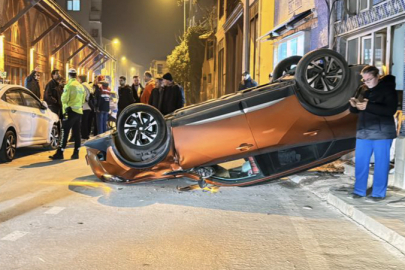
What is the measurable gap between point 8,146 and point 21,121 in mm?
704

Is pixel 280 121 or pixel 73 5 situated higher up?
pixel 73 5

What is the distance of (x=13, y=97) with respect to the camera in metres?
9.80

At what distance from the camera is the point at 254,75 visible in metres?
19.7

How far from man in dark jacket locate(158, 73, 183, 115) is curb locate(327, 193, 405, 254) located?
16.9 ft

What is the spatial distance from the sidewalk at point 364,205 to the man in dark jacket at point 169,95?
12.4 feet

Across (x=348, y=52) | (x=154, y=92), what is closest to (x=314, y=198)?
(x=348, y=52)

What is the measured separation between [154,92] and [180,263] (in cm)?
729

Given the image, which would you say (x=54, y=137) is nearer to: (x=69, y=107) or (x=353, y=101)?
(x=69, y=107)

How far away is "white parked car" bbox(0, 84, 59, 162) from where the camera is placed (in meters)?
9.22

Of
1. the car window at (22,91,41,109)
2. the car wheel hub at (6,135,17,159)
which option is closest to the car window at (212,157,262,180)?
the car wheel hub at (6,135,17,159)

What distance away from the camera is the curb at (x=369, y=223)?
418 cm

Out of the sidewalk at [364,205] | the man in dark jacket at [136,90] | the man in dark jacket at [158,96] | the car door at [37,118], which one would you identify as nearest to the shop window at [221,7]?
the man in dark jacket at [136,90]

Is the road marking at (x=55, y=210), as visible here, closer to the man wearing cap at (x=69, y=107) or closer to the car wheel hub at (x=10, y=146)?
the car wheel hub at (x=10, y=146)

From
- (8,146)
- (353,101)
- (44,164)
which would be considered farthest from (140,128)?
(8,146)
